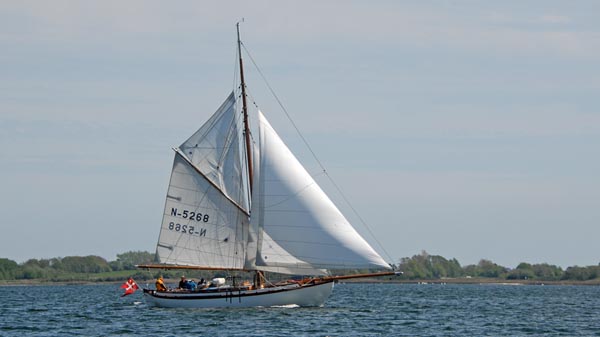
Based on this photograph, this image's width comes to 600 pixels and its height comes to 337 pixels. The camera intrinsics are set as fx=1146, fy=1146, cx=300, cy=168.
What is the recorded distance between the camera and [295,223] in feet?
237

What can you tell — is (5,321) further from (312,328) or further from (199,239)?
(312,328)

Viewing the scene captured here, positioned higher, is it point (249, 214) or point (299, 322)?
point (249, 214)

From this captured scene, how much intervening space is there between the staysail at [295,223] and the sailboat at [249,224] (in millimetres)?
63

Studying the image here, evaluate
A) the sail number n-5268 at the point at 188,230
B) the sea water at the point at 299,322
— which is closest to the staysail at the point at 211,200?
the sail number n-5268 at the point at 188,230

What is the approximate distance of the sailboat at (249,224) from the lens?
236 ft

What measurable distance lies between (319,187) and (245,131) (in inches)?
281

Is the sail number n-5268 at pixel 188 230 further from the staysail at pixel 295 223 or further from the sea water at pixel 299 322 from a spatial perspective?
the sea water at pixel 299 322

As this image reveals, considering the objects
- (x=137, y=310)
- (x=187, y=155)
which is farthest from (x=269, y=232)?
(x=137, y=310)

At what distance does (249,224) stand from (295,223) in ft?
12.9

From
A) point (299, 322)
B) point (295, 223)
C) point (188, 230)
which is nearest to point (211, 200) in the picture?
point (188, 230)

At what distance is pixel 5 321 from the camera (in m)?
74.0

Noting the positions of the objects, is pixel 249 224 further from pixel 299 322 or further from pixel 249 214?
pixel 299 322

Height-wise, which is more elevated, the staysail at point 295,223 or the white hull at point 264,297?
the staysail at point 295,223

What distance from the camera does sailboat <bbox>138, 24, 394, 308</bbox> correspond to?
2830 inches
